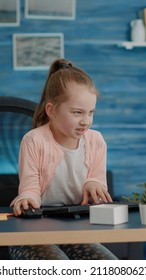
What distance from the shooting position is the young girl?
2.04m

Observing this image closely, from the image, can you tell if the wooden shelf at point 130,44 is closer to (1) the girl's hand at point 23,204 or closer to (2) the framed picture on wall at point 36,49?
(2) the framed picture on wall at point 36,49

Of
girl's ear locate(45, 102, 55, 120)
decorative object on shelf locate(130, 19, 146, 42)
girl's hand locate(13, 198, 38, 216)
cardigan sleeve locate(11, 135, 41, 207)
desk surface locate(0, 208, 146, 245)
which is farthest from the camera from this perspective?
decorative object on shelf locate(130, 19, 146, 42)

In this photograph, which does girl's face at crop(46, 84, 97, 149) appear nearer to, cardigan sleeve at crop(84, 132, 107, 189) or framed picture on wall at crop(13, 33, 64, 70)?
cardigan sleeve at crop(84, 132, 107, 189)

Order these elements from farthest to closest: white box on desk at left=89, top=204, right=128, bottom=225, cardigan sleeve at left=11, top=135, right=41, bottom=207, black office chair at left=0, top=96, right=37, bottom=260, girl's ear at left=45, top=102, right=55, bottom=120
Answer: black office chair at left=0, top=96, right=37, bottom=260
girl's ear at left=45, top=102, right=55, bottom=120
cardigan sleeve at left=11, top=135, right=41, bottom=207
white box on desk at left=89, top=204, right=128, bottom=225

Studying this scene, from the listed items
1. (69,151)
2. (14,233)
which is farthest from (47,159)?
(14,233)

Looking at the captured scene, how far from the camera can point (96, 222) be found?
5.37ft

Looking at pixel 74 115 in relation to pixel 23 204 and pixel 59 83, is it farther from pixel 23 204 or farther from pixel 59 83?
pixel 23 204

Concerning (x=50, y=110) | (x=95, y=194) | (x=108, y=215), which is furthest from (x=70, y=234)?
(x=50, y=110)

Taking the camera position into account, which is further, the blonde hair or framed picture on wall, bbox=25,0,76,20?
framed picture on wall, bbox=25,0,76,20

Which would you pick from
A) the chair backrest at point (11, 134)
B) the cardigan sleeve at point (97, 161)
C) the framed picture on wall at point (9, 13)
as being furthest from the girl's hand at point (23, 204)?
the framed picture on wall at point (9, 13)

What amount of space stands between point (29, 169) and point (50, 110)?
0.75 ft

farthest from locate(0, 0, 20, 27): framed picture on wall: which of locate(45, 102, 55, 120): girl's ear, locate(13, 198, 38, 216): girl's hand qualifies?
locate(13, 198, 38, 216): girl's hand

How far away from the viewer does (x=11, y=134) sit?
3430 mm

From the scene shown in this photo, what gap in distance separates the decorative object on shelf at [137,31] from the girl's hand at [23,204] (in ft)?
6.21
